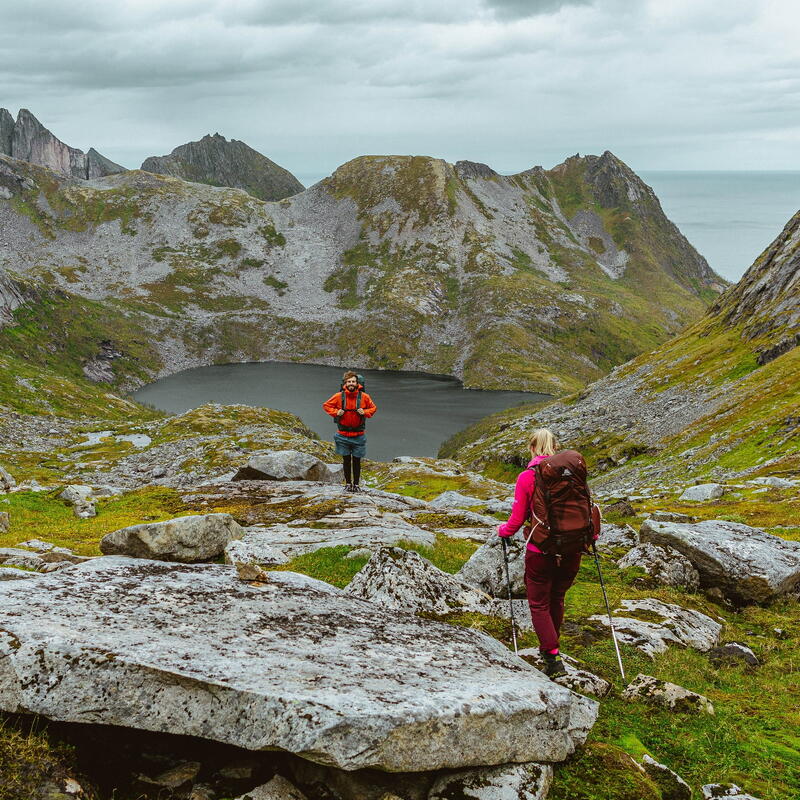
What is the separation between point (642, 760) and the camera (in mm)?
8875

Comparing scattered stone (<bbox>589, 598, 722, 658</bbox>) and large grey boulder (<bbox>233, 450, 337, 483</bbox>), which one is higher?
scattered stone (<bbox>589, 598, 722, 658</bbox>)

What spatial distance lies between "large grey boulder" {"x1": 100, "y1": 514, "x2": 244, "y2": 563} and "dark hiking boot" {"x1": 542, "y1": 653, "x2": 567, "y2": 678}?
35.2ft

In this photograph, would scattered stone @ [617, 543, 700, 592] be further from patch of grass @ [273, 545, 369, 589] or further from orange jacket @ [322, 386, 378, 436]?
orange jacket @ [322, 386, 378, 436]

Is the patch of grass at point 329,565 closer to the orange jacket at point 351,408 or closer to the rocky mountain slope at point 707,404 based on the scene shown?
the orange jacket at point 351,408

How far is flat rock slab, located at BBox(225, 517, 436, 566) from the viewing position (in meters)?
18.3

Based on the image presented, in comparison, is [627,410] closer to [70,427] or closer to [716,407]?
[716,407]

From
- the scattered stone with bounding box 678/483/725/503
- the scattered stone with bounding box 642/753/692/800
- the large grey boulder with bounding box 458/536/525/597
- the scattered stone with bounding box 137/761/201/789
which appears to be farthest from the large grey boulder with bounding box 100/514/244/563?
the scattered stone with bounding box 678/483/725/503

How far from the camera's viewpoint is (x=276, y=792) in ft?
22.7

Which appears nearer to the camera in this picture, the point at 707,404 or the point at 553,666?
the point at 553,666

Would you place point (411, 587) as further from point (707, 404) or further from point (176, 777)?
point (707, 404)

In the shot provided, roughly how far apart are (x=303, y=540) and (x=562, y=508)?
41.7ft

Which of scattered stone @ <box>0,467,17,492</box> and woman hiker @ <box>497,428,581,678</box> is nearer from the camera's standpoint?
woman hiker @ <box>497,428,581,678</box>

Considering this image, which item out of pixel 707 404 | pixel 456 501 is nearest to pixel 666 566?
pixel 456 501

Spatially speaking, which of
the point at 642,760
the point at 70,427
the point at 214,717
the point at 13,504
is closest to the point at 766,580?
the point at 642,760
